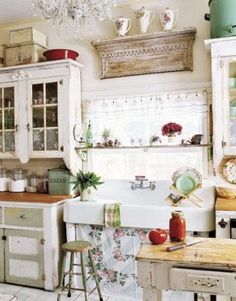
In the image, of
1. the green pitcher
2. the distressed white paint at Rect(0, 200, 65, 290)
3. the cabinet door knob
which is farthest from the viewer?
the distressed white paint at Rect(0, 200, 65, 290)

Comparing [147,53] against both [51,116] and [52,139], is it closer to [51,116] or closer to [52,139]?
[51,116]

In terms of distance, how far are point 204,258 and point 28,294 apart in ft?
6.58

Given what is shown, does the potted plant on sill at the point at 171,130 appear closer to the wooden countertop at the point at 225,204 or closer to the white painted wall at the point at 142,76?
the white painted wall at the point at 142,76

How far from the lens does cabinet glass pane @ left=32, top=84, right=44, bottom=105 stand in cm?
345

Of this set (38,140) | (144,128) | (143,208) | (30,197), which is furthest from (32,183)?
(143,208)

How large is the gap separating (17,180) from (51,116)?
0.84m

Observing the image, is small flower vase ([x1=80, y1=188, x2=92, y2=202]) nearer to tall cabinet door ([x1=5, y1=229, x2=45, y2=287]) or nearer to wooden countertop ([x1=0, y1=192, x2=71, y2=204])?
wooden countertop ([x1=0, y1=192, x2=71, y2=204])

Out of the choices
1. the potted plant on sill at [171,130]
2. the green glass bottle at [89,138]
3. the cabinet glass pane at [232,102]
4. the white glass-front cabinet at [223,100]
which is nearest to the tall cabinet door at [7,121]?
the green glass bottle at [89,138]

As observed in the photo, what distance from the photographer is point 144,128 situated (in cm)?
340

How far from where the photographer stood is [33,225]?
10.0ft

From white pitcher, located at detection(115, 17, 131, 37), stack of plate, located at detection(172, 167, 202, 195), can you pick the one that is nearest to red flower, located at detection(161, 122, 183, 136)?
stack of plate, located at detection(172, 167, 202, 195)

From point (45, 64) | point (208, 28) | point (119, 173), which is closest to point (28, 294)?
point (119, 173)

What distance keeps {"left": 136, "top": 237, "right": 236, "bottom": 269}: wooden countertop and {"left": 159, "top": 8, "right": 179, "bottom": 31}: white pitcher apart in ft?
7.10

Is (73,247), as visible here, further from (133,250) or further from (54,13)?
(54,13)
